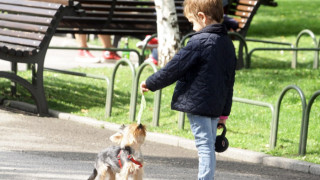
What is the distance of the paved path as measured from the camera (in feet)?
22.4

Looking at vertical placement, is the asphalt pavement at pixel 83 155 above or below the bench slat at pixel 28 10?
below

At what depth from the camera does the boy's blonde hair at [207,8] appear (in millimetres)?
5562

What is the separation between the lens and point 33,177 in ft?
21.2

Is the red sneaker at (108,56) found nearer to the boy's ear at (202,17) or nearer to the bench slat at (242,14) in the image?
the bench slat at (242,14)

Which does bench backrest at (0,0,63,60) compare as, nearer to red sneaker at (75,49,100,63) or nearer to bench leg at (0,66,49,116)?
bench leg at (0,66,49,116)

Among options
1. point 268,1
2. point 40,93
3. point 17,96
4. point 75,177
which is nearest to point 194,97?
point 75,177

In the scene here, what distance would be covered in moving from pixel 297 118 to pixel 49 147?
323 centimetres

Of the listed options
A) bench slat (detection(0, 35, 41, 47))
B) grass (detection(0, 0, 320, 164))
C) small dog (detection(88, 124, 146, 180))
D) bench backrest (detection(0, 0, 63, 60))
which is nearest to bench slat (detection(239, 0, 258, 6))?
grass (detection(0, 0, 320, 164))

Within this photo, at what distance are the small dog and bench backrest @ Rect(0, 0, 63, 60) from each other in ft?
12.9

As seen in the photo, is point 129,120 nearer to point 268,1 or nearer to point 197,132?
point 197,132

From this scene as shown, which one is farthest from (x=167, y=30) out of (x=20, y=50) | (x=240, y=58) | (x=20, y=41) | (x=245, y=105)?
(x=20, y=50)

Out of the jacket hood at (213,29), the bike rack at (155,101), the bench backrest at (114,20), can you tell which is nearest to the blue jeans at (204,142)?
the jacket hood at (213,29)

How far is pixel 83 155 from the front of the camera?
7.70 m

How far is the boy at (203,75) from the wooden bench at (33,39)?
4.23m
